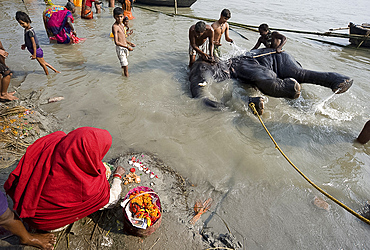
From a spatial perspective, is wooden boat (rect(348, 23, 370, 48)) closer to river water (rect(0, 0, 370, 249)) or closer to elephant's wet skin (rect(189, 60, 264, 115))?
river water (rect(0, 0, 370, 249))

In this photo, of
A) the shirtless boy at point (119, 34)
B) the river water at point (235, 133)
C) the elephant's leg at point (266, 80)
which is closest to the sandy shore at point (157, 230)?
the river water at point (235, 133)

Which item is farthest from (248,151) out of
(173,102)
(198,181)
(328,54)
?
(328,54)

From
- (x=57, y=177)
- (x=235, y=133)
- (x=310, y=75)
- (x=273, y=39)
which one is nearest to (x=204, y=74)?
(x=273, y=39)

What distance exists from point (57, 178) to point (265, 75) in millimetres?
4382

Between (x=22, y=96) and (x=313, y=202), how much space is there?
5.71 meters

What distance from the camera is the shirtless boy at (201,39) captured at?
5172mm

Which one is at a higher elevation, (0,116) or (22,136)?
(0,116)

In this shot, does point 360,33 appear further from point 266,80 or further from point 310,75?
point 266,80

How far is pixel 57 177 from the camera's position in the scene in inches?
70.4

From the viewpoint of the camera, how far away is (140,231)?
2076 mm

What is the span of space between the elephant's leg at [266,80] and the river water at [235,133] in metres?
0.45

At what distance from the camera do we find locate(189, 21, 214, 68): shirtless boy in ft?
17.0

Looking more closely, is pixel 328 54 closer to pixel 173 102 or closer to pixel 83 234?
pixel 173 102

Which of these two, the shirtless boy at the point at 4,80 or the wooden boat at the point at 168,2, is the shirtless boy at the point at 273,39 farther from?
the wooden boat at the point at 168,2
